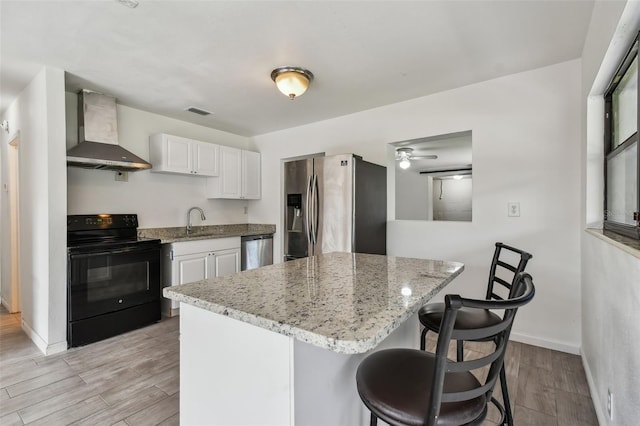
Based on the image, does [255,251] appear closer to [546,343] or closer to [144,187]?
[144,187]

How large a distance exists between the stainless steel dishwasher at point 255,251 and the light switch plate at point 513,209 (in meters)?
3.09

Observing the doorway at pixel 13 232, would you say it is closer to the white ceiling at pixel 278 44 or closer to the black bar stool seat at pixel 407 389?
the white ceiling at pixel 278 44

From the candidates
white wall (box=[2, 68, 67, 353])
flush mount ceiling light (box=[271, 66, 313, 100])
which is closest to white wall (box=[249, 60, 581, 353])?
flush mount ceiling light (box=[271, 66, 313, 100])

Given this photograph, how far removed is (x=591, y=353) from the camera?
6.33 ft

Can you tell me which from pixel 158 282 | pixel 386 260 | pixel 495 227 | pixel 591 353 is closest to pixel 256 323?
pixel 386 260

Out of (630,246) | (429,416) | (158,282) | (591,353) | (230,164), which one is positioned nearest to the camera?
(429,416)

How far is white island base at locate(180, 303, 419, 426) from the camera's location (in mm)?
848

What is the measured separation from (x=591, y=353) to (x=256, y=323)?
2.29m

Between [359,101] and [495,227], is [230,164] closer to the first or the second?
[359,101]

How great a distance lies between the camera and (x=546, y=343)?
256 cm

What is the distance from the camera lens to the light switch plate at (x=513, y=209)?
268cm

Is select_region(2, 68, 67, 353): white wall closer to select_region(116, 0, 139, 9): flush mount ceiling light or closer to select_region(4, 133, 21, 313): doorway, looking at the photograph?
select_region(4, 133, 21, 313): doorway

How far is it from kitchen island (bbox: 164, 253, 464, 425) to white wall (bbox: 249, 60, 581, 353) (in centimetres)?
181

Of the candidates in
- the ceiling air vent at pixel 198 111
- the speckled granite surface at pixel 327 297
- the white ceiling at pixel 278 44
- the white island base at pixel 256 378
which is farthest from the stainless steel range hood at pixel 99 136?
the white island base at pixel 256 378
